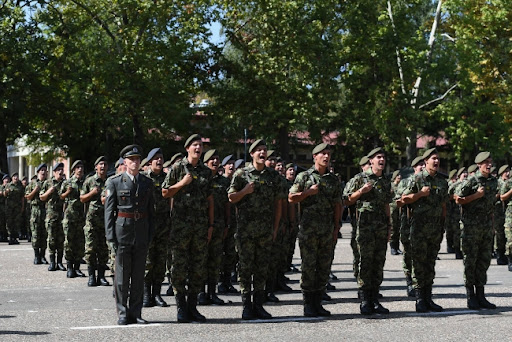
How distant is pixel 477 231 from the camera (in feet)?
38.7

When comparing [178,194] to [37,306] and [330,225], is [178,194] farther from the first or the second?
[37,306]

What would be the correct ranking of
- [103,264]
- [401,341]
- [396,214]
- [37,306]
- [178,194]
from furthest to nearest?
[396,214], [103,264], [37,306], [178,194], [401,341]

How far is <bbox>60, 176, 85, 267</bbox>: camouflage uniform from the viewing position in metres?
15.9

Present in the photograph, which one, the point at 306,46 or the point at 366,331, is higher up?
the point at 306,46

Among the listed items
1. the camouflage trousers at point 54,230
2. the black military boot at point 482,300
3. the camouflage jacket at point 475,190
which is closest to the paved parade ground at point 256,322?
the black military boot at point 482,300

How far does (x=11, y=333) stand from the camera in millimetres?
9430

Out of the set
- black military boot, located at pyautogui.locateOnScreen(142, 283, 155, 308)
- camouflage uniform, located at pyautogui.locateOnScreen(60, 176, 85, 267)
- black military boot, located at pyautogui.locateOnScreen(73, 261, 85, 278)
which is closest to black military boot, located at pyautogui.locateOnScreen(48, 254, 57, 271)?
black military boot, located at pyautogui.locateOnScreen(73, 261, 85, 278)

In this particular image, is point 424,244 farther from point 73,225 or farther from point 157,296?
point 73,225

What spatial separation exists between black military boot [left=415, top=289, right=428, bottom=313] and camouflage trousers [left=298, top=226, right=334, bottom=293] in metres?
1.27

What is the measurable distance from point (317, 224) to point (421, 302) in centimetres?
174

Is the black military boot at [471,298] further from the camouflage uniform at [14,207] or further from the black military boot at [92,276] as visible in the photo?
the camouflage uniform at [14,207]

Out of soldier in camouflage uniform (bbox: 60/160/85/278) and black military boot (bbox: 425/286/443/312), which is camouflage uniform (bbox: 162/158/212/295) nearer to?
black military boot (bbox: 425/286/443/312)

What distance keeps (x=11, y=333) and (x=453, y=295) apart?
6.64 meters

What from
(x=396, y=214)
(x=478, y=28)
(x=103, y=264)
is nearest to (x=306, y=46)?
(x=478, y=28)
